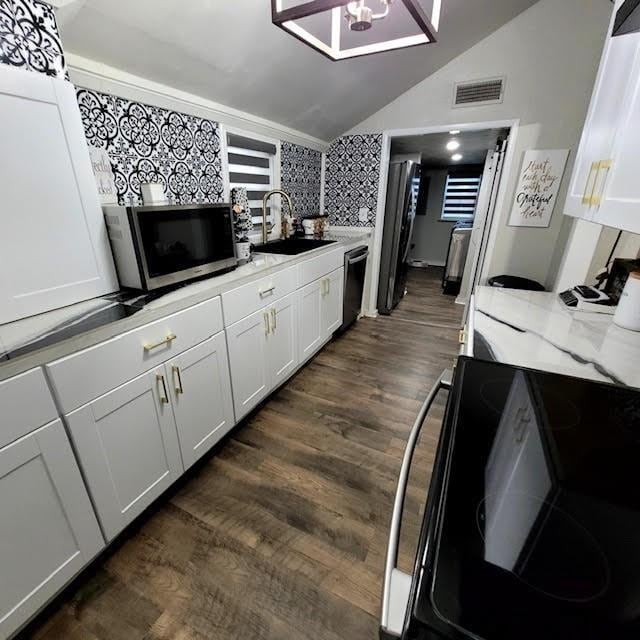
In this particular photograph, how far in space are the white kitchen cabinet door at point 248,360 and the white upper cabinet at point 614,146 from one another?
1583 mm

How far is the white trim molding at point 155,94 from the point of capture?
1421 millimetres

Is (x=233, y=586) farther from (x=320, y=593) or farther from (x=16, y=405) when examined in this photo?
(x=16, y=405)

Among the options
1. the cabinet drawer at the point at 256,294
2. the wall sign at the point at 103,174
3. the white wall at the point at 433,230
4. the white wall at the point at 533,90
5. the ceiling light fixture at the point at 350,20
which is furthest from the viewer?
the white wall at the point at 433,230

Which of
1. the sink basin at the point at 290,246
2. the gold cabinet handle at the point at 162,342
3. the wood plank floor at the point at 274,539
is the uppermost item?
the sink basin at the point at 290,246

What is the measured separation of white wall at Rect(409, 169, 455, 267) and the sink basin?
4467mm

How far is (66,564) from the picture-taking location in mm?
1095

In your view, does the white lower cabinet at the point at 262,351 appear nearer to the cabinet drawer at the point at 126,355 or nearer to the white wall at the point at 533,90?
the cabinet drawer at the point at 126,355

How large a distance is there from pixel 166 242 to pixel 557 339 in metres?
1.68

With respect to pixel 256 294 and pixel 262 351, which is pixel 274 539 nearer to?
pixel 262 351

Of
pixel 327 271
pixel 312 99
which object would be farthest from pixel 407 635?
pixel 312 99

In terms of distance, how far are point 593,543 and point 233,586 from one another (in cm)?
124

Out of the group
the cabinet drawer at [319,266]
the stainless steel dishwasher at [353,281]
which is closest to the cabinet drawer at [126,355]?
the cabinet drawer at [319,266]

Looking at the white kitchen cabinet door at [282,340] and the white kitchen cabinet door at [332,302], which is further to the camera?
the white kitchen cabinet door at [332,302]

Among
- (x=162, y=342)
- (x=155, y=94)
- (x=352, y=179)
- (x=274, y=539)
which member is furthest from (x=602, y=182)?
(x=352, y=179)
